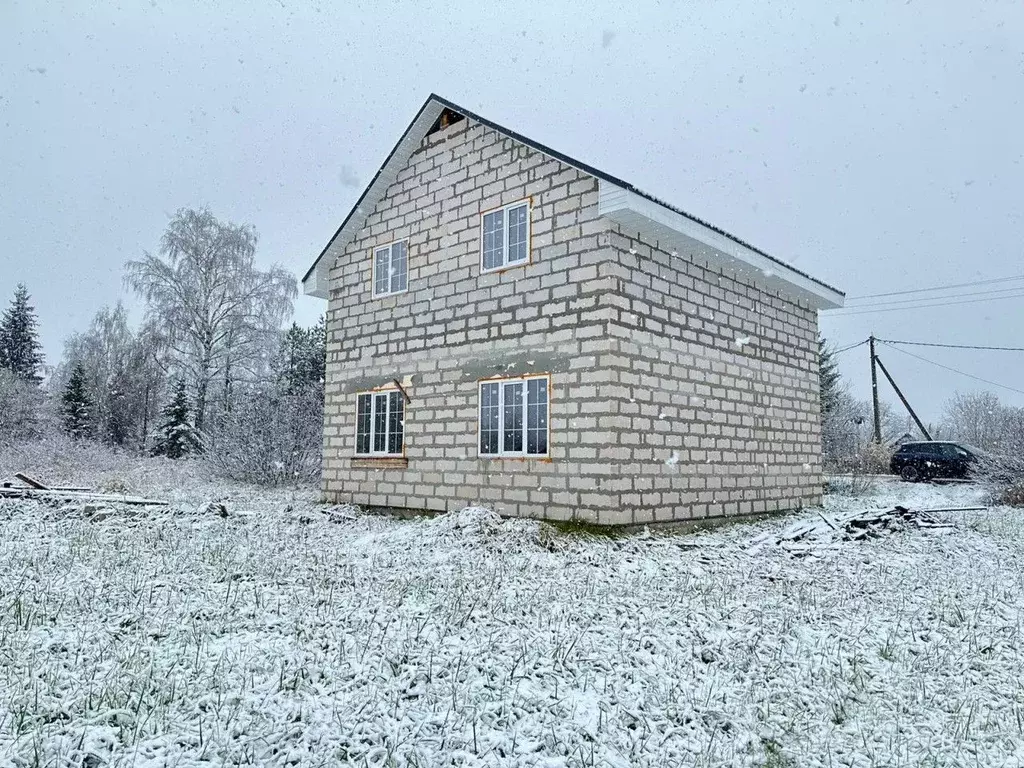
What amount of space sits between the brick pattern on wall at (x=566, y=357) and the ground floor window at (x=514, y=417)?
217mm

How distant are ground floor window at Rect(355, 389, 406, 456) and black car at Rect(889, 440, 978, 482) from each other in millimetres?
21245

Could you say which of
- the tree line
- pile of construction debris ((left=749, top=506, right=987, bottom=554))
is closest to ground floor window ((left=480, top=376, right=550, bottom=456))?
pile of construction debris ((left=749, top=506, right=987, bottom=554))

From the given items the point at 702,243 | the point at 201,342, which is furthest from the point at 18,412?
the point at 702,243

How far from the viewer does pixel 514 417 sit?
35.7ft

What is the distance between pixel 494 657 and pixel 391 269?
992 centimetres

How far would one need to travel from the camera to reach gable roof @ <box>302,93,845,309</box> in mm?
9938

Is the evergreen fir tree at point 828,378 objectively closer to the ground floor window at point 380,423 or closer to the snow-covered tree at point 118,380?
the ground floor window at point 380,423

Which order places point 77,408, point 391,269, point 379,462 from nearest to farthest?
1. point 379,462
2. point 391,269
3. point 77,408

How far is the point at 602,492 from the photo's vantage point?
964 centimetres

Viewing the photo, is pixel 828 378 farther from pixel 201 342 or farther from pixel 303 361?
pixel 201 342

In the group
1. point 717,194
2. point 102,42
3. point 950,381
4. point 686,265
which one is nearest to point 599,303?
point 686,265

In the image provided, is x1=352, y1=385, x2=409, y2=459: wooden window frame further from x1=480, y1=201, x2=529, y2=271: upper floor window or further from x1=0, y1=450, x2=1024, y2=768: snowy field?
x1=0, y1=450, x2=1024, y2=768: snowy field

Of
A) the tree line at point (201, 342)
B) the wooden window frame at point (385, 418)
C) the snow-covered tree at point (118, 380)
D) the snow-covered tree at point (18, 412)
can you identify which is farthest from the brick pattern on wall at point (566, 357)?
the snow-covered tree at point (118, 380)

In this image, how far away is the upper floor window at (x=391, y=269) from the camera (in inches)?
521
